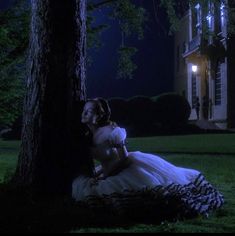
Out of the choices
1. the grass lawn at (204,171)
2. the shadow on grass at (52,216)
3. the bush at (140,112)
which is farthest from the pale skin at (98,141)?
the bush at (140,112)

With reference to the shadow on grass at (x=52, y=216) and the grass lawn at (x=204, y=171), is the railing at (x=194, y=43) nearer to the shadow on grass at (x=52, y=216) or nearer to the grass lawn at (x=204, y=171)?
the grass lawn at (x=204, y=171)

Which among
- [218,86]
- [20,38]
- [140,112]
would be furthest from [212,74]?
[20,38]

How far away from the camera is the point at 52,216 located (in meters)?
5.60

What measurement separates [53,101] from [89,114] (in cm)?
53

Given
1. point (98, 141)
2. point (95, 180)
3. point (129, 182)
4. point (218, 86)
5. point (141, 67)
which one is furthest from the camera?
point (141, 67)

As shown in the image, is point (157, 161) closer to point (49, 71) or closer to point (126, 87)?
point (49, 71)

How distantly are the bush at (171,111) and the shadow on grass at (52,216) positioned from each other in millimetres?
21162

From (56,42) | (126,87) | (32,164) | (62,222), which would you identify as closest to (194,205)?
(62,222)

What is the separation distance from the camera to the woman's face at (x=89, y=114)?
6258 mm

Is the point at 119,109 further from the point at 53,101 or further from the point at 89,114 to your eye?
the point at 89,114

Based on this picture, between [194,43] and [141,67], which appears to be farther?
[141,67]

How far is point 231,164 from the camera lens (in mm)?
12203

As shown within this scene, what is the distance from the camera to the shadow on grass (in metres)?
5.28

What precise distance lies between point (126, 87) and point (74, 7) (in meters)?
36.1
